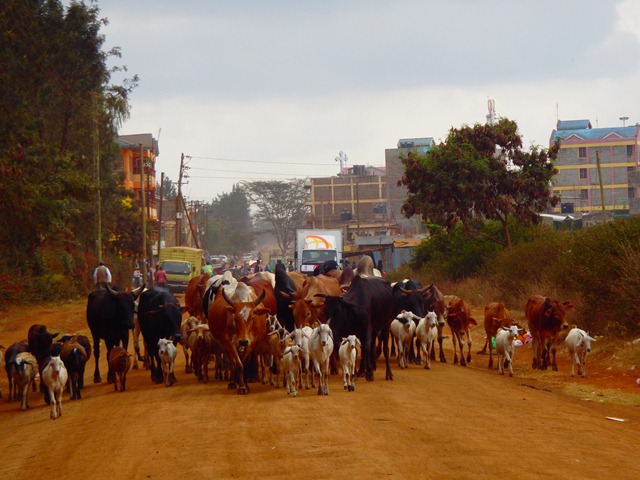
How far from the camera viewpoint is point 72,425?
12141mm

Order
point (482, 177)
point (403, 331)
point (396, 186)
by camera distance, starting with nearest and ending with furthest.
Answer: point (403, 331) → point (482, 177) → point (396, 186)

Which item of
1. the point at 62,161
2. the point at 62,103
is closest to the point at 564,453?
the point at 62,161

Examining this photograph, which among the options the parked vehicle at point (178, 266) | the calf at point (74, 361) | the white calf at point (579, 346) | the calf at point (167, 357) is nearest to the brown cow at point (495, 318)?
the white calf at point (579, 346)

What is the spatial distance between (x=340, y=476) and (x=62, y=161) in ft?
103

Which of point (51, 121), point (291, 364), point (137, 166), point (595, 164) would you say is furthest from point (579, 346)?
point (137, 166)

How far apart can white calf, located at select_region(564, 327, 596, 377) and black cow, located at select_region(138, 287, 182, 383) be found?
6865 millimetres

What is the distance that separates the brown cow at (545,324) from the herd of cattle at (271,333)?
0.07ft

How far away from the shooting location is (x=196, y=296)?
1966 centimetres

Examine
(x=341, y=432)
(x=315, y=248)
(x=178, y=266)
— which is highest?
(x=315, y=248)

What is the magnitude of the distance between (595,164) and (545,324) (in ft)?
216

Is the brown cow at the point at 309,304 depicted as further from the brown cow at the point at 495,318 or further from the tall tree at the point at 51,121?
the tall tree at the point at 51,121

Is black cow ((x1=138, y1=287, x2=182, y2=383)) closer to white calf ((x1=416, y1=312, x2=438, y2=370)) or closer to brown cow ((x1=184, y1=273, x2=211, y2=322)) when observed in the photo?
brown cow ((x1=184, y1=273, x2=211, y2=322))

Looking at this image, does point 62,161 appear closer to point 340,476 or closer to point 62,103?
point 62,103

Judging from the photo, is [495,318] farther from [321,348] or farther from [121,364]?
[121,364]
